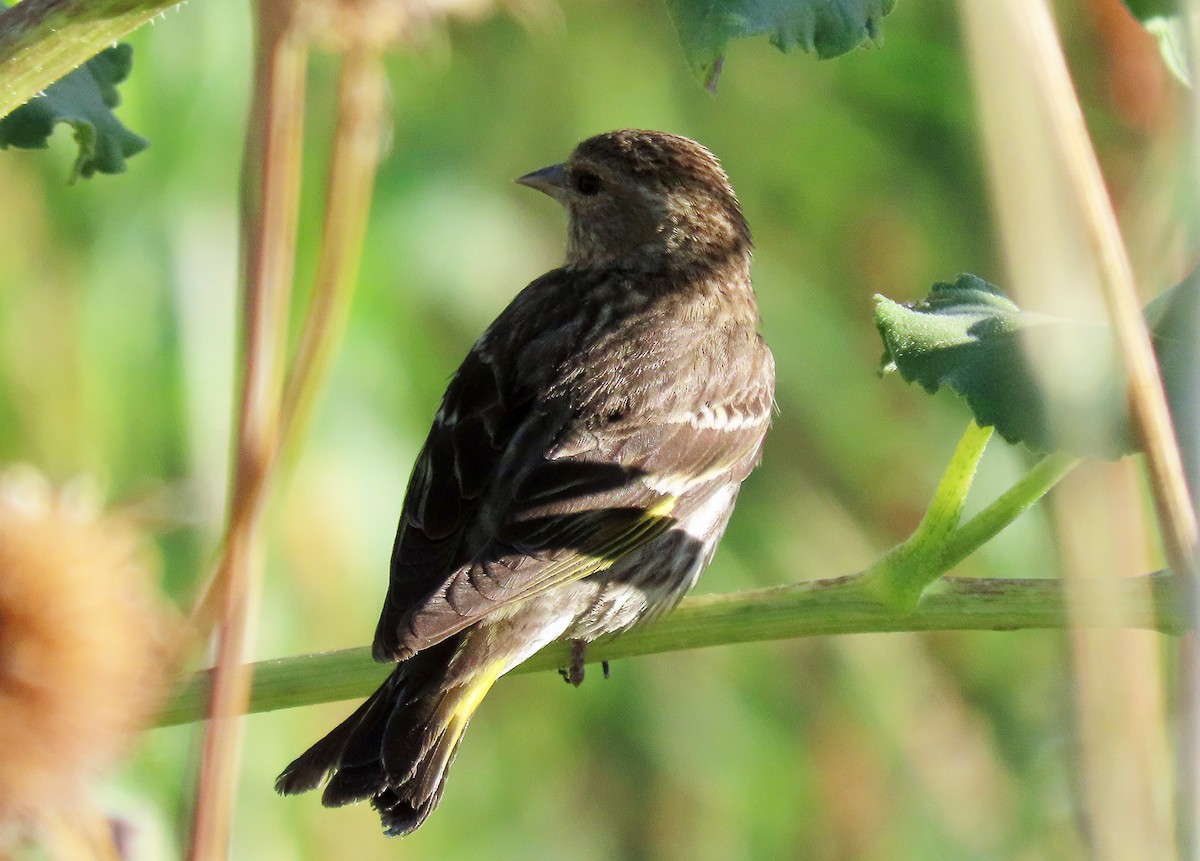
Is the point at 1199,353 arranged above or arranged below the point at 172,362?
above

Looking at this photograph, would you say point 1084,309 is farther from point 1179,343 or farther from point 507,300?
point 507,300

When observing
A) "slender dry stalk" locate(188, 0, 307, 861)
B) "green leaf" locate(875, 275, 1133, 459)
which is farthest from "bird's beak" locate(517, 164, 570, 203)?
"green leaf" locate(875, 275, 1133, 459)

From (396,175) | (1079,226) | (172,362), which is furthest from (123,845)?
(396,175)

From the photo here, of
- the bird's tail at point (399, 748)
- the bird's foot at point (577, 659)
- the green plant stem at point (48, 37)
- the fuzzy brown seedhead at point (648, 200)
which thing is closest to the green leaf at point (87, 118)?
the green plant stem at point (48, 37)

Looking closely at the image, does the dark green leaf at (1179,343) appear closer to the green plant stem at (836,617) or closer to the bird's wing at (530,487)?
the green plant stem at (836,617)

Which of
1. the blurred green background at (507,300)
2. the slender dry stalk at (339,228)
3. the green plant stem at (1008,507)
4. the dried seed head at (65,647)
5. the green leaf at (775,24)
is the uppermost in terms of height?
the green leaf at (775,24)

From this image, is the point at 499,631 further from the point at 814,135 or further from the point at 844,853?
the point at 814,135
